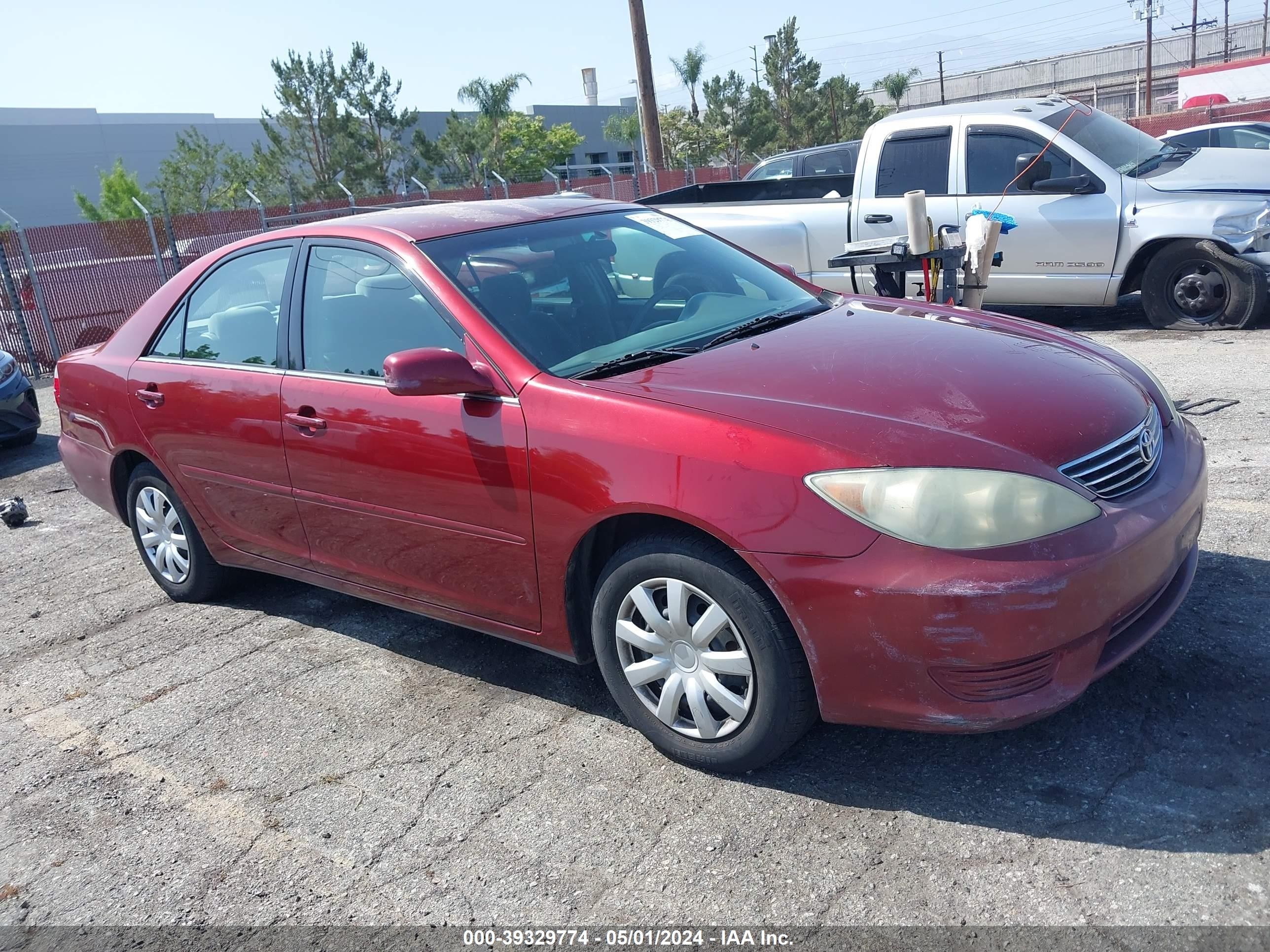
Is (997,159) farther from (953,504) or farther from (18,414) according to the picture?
(18,414)

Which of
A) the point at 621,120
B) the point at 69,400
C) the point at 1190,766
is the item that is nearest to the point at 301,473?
the point at 69,400

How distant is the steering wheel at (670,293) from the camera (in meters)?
3.79

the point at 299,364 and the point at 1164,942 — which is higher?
the point at 299,364

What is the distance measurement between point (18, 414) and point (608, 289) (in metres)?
7.43

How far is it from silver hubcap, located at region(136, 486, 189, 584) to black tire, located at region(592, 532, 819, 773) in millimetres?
2639

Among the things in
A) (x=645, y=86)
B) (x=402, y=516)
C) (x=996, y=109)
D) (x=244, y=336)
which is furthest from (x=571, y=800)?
(x=645, y=86)

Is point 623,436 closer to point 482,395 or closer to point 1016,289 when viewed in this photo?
point 482,395

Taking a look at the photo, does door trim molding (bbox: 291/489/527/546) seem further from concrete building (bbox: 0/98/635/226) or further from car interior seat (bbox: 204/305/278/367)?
concrete building (bbox: 0/98/635/226)

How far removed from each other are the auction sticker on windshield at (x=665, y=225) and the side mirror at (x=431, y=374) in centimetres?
140

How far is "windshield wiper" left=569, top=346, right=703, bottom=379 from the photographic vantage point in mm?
3363

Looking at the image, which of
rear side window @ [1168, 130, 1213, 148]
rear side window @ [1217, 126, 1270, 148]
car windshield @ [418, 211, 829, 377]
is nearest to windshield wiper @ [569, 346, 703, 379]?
car windshield @ [418, 211, 829, 377]

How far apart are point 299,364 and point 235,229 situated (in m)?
16.2

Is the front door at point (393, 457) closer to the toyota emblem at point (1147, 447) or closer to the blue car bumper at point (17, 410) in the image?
the toyota emblem at point (1147, 447)

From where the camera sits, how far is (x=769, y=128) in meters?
42.1
